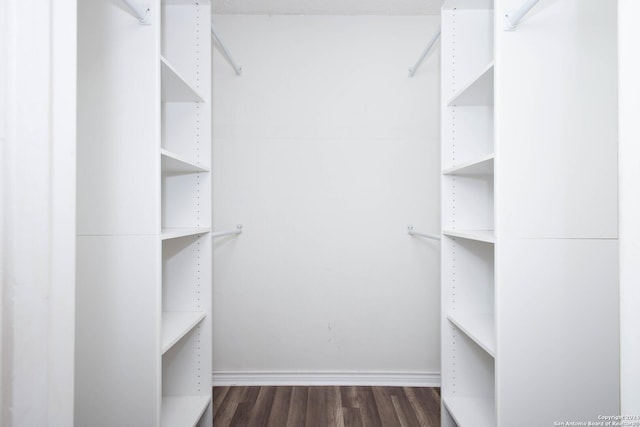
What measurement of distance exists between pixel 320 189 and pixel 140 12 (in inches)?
48.0

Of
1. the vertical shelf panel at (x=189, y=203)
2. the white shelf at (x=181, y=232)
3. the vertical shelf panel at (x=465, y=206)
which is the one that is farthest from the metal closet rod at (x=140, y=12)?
the vertical shelf panel at (x=465, y=206)

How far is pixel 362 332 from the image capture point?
2.01 meters

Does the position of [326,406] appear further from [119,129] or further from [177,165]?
[119,129]

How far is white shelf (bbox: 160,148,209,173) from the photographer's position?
1.23 m

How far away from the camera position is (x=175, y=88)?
1.39 meters

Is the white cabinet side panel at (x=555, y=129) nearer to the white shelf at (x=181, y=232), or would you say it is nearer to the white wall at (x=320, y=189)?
the white wall at (x=320, y=189)

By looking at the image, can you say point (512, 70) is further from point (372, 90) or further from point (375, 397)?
point (375, 397)

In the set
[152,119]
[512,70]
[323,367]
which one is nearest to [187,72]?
[152,119]

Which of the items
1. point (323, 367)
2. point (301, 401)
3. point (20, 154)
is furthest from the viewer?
point (323, 367)

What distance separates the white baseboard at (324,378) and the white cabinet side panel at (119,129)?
129 centimetres

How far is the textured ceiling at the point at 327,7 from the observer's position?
1.91 m

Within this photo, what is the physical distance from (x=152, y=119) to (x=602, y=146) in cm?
145

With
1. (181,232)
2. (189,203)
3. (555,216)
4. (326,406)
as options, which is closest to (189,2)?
(189,203)

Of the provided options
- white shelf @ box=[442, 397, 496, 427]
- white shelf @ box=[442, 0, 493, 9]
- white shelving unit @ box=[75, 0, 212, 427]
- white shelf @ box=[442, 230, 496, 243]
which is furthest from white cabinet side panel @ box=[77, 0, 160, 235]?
white shelf @ box=[442, 397, 496, 427]
